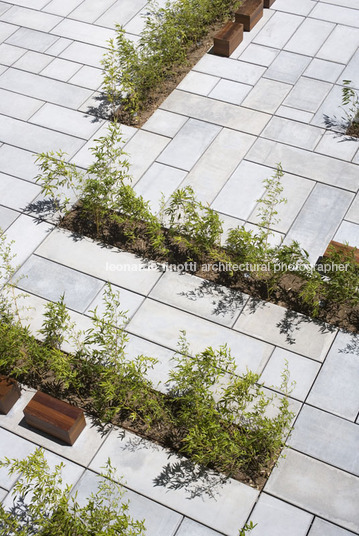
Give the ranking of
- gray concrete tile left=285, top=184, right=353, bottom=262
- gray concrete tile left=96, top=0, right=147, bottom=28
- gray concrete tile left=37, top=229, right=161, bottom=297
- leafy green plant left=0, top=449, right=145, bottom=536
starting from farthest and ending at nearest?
gray concrete tile left=96, top=0, right=147, bottom=28 < gray concrete tile left=285, top=184, right=353, bottom=262 < gray concrete tile left=37, top=229, right=161, bottom=297 < leafy green plant left=0, top=449, right=145, bottom=536

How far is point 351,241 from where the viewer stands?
5520 millimetres

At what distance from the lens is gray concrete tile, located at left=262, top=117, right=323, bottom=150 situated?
641 centimetres

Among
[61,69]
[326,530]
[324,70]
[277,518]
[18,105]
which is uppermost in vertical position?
[324,70]

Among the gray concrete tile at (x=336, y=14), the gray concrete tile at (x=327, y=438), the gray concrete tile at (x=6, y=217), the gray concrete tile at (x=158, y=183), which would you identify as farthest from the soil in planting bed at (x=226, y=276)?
the gray concrete tile at (x=336, y=14)

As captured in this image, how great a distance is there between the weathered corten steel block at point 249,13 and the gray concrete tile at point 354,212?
2.94m

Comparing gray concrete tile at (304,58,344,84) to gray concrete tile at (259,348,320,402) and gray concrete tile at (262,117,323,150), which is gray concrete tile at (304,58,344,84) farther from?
gray concrete tile at (259,348,320,402)

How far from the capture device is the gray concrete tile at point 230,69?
7.14m

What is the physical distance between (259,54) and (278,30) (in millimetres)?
543

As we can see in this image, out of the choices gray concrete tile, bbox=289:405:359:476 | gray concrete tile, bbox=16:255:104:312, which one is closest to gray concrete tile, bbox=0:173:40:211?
gray concrete tile, bbox=16:255:104:312

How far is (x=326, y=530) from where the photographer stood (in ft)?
13.1

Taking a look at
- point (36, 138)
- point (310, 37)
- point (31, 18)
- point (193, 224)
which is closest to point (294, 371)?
point (193, 224)

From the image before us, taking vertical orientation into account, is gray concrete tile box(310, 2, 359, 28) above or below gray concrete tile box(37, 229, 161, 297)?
above

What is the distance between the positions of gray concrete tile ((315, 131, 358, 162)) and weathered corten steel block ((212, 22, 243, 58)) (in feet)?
5.50

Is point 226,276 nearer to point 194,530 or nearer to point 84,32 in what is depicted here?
point 194,530
